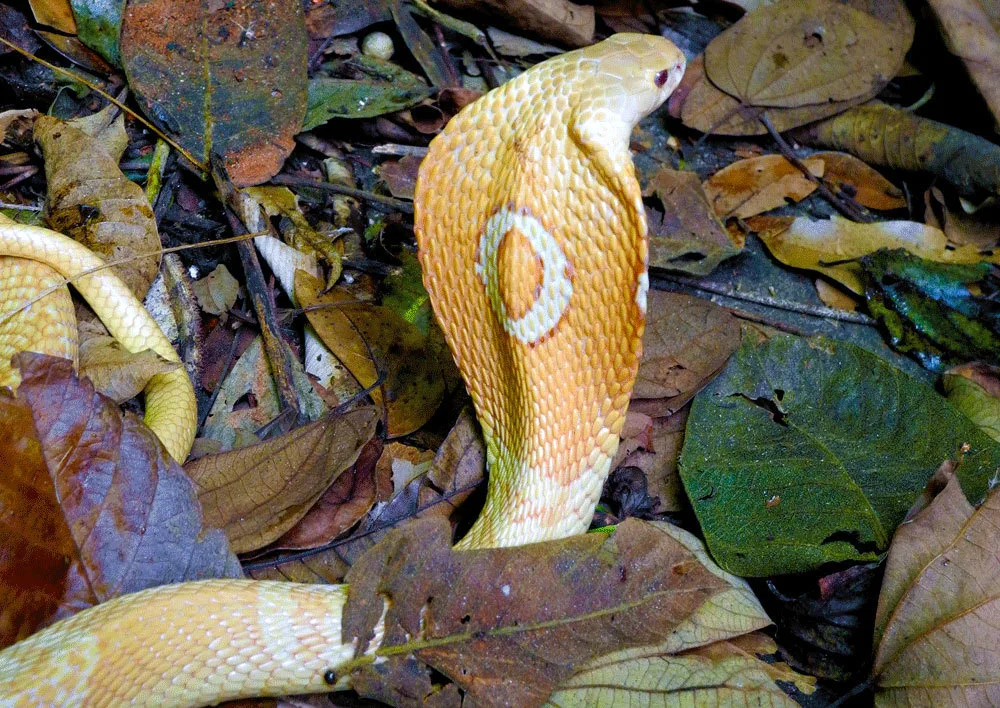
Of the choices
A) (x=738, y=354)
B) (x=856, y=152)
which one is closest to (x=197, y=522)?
(x=738, y=354)

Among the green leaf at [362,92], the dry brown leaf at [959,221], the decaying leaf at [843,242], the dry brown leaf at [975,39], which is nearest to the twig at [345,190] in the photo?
the green leaf at [362,92]

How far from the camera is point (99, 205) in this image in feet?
9.87

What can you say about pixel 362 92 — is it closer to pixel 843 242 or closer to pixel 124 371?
pixel 124 371

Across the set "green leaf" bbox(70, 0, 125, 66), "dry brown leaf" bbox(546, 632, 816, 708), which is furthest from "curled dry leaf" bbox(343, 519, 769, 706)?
"green leaf" bbox(70, 0, 125, 66)

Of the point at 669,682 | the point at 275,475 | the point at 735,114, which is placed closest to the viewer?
the point at 669,682

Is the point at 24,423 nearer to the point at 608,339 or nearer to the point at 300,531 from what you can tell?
the point at 300,531

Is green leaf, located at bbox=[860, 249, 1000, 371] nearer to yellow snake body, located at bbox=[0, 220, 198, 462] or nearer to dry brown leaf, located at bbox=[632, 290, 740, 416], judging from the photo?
dry brown leaf, located at bbox=[632, 290, 740, 416]

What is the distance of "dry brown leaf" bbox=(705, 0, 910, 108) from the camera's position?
12.7ft

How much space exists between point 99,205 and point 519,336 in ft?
5.44

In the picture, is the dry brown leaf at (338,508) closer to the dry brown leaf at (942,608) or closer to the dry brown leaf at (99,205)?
the dry brown leaf at (99,205)

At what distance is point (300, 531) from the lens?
2.47m

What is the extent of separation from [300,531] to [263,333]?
2.41 ft

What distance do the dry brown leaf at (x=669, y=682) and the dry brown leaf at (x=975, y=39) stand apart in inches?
108

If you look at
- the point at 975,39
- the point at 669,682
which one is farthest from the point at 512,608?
the point at 975,39
